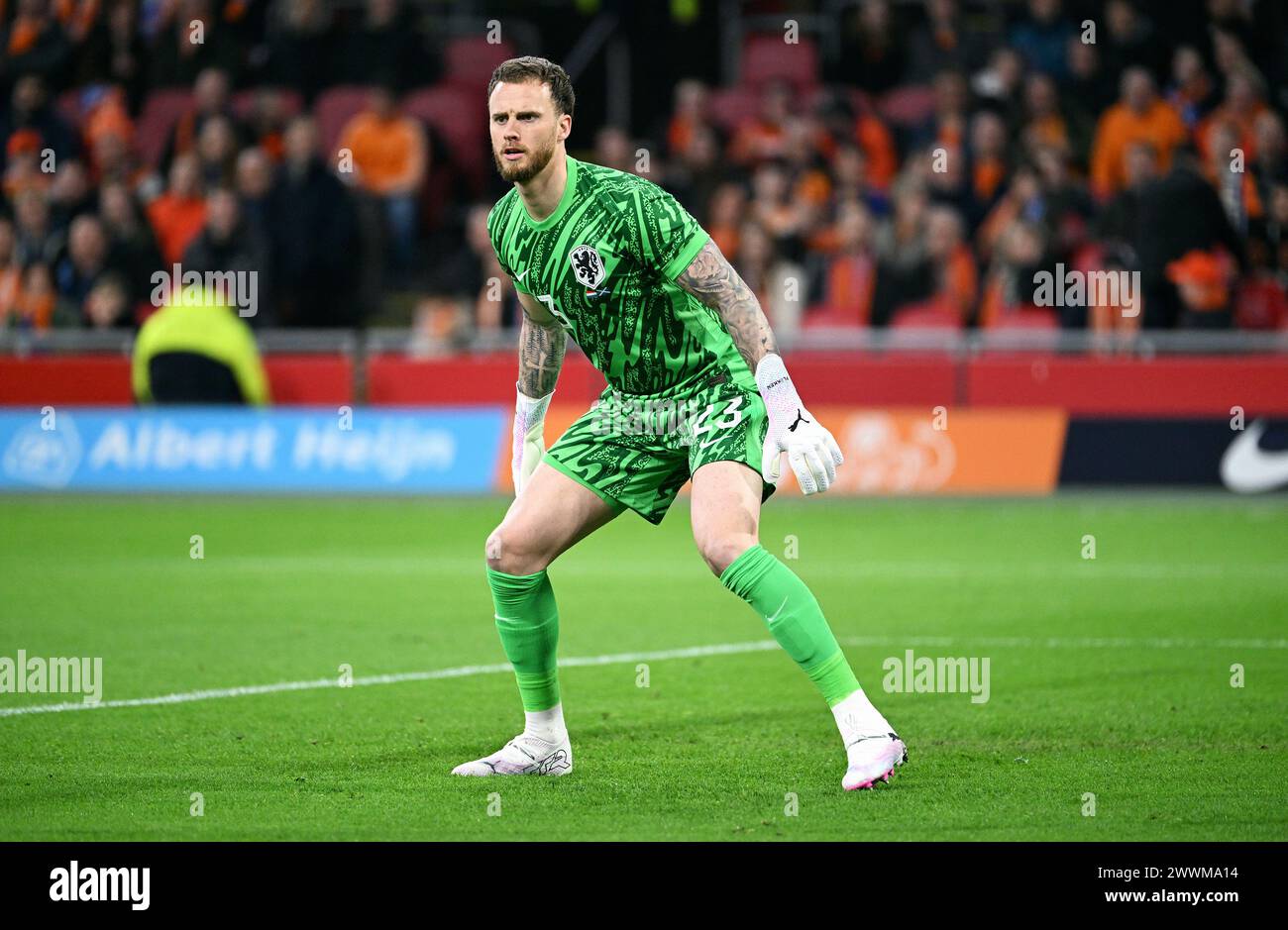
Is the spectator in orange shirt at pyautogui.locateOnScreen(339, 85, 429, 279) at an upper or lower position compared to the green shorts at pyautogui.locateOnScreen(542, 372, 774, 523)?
upper

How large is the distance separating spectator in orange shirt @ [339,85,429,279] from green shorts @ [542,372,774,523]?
1383 centimetres

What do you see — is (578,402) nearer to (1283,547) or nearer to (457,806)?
(1283,547)

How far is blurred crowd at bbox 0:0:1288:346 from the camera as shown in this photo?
18.2 meters

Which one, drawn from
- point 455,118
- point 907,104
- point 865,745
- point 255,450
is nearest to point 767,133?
point 907,104

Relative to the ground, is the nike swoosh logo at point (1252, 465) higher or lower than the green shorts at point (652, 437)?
lower

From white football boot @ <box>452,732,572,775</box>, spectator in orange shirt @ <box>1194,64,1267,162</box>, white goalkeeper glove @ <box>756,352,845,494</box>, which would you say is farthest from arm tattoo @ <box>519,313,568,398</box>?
spectator in orange shirt @ <box>1194,64,1267,162</box>

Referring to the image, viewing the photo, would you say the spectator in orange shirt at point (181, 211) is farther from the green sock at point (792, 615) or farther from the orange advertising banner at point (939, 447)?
the green sock at point (792, 615)

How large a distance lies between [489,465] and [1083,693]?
9694 mm

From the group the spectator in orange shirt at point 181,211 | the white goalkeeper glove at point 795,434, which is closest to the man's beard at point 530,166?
the white goalkeeper glove at point 795,434

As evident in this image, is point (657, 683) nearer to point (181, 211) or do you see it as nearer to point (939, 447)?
point (939, 447)

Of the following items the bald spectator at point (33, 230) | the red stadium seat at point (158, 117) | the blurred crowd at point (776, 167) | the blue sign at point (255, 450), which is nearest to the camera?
the blue sign at point (255, 450)

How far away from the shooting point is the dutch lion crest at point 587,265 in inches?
259

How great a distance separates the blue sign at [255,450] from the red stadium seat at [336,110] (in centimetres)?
473

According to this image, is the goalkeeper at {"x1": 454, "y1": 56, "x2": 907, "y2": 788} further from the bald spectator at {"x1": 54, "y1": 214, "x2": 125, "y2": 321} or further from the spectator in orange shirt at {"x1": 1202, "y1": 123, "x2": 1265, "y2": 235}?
the bald spectator at {"x1": 54, "y1": 214, "x2": 125, "y2": 321}
